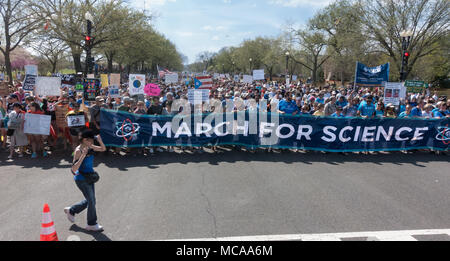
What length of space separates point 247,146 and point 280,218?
16.1ft

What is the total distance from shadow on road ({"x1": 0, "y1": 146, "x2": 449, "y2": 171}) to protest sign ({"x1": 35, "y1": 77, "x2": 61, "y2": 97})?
288 centimetres

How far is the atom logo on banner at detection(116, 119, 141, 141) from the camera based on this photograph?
30.2 feet

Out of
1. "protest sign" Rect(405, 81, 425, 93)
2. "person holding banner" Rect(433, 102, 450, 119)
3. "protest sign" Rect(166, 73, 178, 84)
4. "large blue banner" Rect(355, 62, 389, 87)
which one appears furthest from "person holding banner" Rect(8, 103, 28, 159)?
"protest sign" Rect(405, 81, 425, 93)

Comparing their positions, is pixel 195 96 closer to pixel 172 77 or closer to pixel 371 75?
pixel 371 75

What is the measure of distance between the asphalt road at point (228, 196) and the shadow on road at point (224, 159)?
→ 0.11 ft

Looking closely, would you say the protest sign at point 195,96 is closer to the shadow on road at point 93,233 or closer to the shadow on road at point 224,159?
the shadow on road at point 224,159

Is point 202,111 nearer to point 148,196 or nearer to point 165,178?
point 165,178

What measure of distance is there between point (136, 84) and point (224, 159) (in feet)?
19.9

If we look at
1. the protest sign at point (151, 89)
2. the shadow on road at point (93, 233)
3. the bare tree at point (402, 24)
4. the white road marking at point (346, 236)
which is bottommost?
the shadow on road at point (93, 233)

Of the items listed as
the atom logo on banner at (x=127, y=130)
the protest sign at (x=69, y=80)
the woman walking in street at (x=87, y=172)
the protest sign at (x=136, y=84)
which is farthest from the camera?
the protest sign at (x=69, y=80)

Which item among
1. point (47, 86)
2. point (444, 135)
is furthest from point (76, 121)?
point (444, 135)

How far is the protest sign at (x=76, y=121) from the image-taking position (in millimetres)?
8328

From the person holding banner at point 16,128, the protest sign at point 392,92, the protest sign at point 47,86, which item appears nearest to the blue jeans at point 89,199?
the person holding banner at point 16,128

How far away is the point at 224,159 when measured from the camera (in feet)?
29.0
